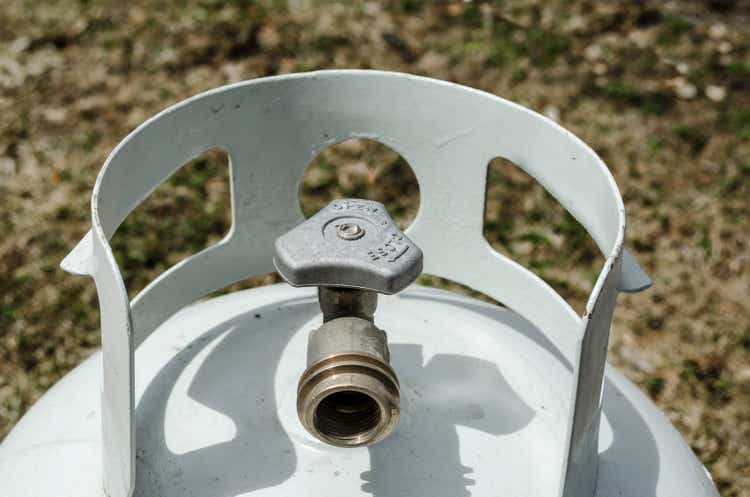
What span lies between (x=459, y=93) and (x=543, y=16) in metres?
2.50

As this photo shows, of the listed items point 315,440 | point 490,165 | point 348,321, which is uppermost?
point 490,165

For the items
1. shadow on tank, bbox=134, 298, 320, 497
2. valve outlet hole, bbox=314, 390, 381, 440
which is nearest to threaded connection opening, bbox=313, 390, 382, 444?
valve outlet hole, bbox=314, 390, 381, 440

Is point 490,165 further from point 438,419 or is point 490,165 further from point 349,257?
point 349,257

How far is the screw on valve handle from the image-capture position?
103 centimetres

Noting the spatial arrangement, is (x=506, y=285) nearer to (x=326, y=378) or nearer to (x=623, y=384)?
(x=623, y=384)

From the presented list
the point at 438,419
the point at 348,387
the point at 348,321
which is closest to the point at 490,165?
the point at 438,419

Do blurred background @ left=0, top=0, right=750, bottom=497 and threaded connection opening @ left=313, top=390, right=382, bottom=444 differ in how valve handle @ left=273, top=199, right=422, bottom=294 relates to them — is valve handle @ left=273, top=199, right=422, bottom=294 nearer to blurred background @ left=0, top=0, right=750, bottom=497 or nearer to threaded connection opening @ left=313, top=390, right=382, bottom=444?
threaded connection opening @ left=313, top=390, right=382, bottom=444

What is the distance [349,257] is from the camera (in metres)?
1.06

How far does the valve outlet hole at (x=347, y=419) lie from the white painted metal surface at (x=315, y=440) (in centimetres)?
9

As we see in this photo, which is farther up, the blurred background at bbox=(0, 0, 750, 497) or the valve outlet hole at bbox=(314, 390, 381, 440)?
the blurred background at bbox=(0, 0, 750, 497)

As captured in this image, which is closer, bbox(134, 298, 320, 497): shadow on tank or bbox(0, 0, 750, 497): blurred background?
bbox(134, 298, 320, 497): shadow on tank

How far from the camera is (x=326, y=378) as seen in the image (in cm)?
103

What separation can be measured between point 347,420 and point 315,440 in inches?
4.7

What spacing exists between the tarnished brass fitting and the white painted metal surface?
3.8 inches
